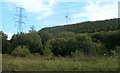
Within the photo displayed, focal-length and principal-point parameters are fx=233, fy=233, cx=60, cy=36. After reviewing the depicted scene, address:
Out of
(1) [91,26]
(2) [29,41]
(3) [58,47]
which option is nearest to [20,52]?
(3) [58,47]

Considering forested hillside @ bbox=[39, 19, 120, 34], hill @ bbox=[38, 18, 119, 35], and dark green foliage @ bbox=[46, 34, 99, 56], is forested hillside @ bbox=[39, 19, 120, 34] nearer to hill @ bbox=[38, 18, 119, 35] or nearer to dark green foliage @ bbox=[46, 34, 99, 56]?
hill @ bbox=[38, 18, 119, 35]

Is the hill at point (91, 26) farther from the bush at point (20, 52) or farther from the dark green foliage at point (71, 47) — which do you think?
the bush at point (20, 52)

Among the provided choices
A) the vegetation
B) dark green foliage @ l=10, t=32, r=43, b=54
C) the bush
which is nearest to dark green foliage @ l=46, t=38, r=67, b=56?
the vegetation

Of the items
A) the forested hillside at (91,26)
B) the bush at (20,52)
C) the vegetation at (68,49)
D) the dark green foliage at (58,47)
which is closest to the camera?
the vegetation at (68,49)

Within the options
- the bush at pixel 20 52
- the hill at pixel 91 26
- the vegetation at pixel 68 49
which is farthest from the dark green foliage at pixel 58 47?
the hill at pixel 91 26

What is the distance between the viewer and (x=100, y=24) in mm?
74688

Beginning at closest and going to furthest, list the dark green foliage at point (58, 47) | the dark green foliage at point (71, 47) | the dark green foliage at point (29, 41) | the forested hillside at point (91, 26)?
the dark green foliage at point (71, 47) < the dark green foliage at point (58, 47) < the dark green foliage at point (29, 41) < the forested hillside at point (91, 26)

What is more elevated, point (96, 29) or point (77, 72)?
point (96, 29)

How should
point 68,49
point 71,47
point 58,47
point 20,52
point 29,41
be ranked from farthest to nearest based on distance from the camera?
point 29,41 → point 58,47 → point 71,47 → point 68,49 → point 20,52

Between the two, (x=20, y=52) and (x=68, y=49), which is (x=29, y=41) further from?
(x=20, y=52)

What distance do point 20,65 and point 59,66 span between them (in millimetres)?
1702

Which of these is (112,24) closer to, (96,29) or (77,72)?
(96,29)

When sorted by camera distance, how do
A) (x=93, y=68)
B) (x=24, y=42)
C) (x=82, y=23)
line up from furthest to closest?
(x=82, y=23) → (x=24, y=42) → (x=93, y=68)

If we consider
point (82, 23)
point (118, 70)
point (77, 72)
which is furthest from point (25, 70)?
point (82, 23)
